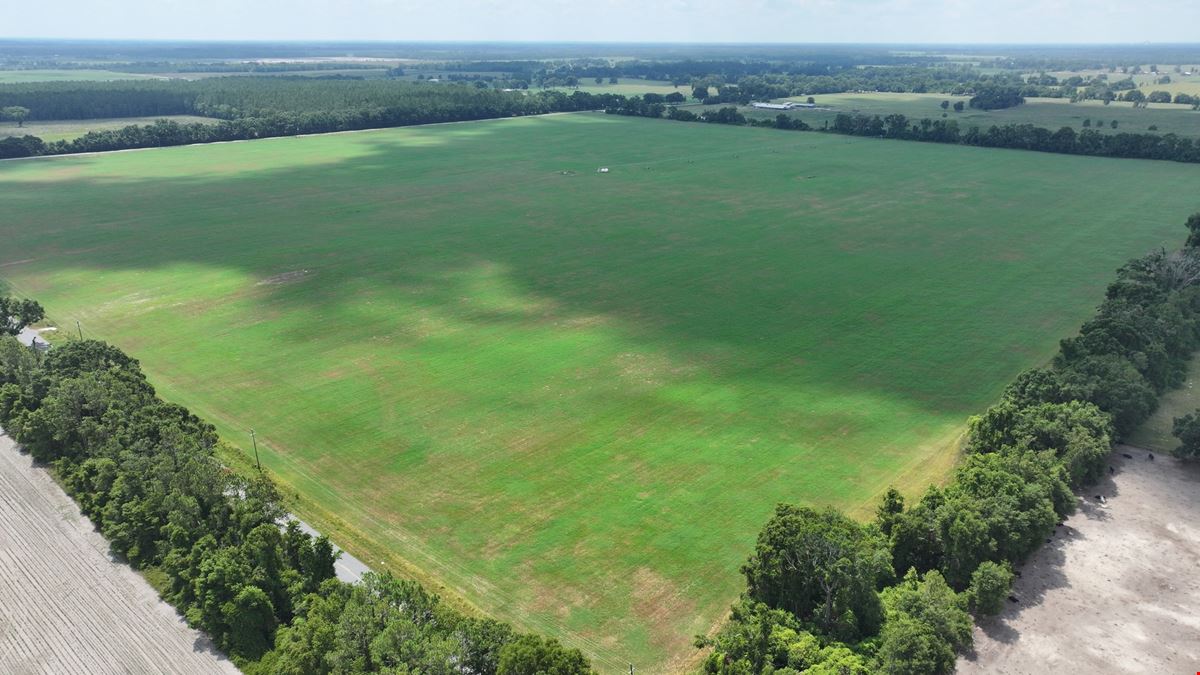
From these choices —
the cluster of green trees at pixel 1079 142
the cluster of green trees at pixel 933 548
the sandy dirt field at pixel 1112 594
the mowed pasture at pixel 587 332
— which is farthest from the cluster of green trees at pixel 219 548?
the cluster of green trees at pixel 1079 142

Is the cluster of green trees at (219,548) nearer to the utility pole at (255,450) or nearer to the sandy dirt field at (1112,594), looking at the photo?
the utility pole at (255,450)

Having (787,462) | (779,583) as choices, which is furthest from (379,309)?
(779,583)

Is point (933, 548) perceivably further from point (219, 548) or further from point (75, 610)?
point (75, 610)

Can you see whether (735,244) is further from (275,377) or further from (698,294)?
(275,377)

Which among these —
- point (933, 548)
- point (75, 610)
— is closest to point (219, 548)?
point (75, 610)

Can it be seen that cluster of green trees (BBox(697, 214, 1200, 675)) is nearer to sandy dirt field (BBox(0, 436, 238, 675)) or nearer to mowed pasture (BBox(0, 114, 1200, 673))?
mowed pasture (BBox(0, 114, 1200, 673))
